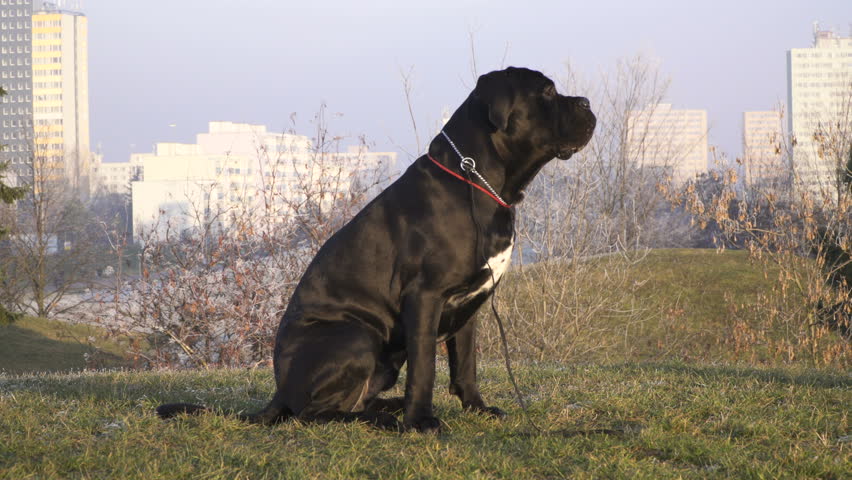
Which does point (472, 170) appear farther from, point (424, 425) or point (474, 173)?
point (424, 425)

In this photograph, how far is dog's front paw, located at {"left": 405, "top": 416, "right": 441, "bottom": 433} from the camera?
3.30 meters

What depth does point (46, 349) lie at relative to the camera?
1673 centimetres

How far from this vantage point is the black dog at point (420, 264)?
332 centimetres

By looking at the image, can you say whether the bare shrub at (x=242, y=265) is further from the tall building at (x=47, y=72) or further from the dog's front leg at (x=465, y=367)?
the tall building at (x=47, y=72)

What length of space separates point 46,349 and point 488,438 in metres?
16.0

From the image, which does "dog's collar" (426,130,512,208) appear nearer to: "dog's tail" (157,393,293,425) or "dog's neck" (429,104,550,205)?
"dog's neck" (429,104,550,205)

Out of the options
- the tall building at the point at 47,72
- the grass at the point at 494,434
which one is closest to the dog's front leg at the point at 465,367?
the grass at the point at 494,434

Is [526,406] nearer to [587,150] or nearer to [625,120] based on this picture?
[587,150]

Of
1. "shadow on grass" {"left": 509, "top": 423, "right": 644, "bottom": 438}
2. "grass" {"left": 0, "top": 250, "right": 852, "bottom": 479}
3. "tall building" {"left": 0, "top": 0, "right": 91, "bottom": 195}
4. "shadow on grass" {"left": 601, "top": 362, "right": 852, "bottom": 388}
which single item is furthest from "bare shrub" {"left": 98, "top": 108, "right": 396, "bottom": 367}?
"tall building" {"left": 0, "top": 0, "right": 91, "bottom": 195}

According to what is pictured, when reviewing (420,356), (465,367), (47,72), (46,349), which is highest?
(47,72)

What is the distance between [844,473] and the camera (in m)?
2.64

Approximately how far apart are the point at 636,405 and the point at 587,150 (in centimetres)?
723

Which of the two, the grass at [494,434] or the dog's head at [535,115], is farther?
the dog's head at [535,115]

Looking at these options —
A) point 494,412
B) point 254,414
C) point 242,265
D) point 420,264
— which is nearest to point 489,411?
point 494,412
